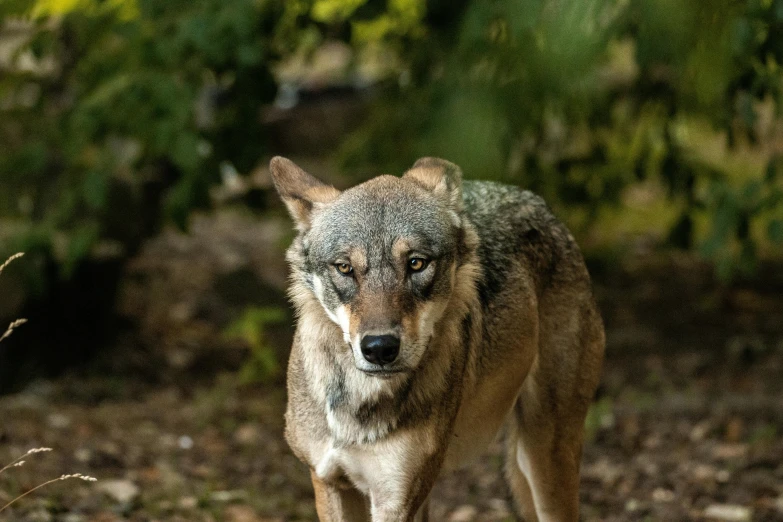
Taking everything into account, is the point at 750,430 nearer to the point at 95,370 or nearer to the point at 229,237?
the point at 95,370

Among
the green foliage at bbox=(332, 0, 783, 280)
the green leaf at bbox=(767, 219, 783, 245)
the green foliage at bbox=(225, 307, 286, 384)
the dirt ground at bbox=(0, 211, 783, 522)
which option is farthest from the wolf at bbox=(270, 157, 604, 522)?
the green foliage at bbox=(225, 307, 286, 384)

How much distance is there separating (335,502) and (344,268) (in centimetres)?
92

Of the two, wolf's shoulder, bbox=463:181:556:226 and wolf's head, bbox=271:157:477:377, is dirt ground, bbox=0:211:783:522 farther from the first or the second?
wolf's head, bbox=271:157:477:377

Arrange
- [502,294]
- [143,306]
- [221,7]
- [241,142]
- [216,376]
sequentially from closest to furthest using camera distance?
1. [502,294]
2. [221,7]
3. [241,142]
4. [216,376]
5. [143,306]

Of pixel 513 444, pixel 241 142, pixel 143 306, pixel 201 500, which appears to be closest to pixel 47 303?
pixel 143 306

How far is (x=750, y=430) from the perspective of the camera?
245 inches

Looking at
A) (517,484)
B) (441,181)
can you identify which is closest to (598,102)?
(517,484)

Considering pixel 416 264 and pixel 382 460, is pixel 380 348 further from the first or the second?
pixel 382 460

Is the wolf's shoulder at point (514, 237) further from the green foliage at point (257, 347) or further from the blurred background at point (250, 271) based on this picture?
the green foliage at point (257, 347)

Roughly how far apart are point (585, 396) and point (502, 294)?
0.69 meters

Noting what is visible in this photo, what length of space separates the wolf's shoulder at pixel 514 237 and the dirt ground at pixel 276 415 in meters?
1.14

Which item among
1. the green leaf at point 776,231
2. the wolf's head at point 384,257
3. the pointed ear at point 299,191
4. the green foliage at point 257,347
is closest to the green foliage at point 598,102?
the green leaf at point 776,231

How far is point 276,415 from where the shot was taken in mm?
6891

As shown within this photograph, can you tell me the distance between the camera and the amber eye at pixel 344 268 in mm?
3299
